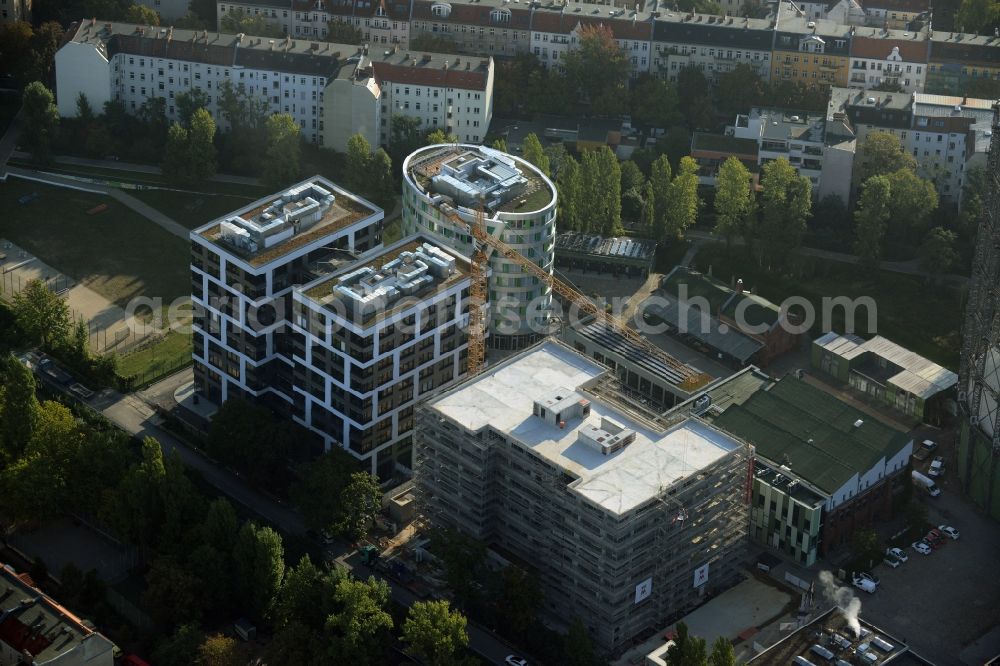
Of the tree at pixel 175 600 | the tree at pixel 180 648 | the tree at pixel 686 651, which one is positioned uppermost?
the tree at pixel 686 651

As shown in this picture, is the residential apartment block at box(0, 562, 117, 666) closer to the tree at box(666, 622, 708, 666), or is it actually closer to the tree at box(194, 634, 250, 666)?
the tree at box(194, 634, 250, 666)

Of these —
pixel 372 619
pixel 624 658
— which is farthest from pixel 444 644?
pixel 624 658

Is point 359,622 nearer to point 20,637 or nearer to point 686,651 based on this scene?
point 686,651

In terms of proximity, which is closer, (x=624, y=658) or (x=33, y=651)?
(x=33, y=651)

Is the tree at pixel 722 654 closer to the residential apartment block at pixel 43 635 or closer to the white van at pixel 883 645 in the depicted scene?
the white van at pixel 883 645

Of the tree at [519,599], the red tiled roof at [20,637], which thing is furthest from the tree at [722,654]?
the red tiled roof at [20,637]

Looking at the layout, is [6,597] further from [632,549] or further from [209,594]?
[632,549]

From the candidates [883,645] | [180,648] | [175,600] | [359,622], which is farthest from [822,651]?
[175,600]
